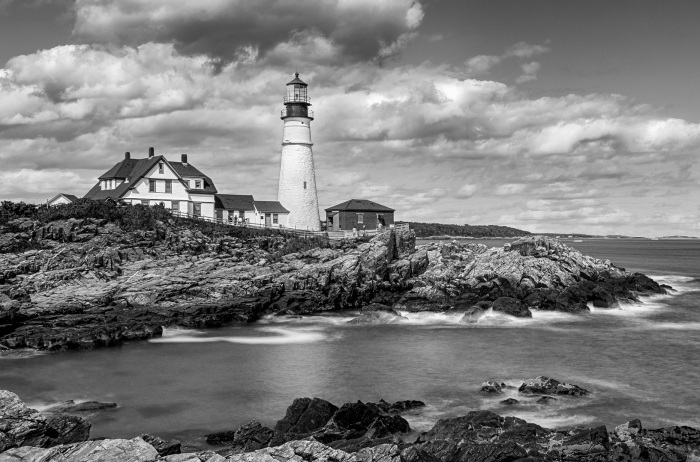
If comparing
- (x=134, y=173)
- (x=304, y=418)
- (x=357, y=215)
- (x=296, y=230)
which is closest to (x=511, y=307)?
(x=296, y=230)

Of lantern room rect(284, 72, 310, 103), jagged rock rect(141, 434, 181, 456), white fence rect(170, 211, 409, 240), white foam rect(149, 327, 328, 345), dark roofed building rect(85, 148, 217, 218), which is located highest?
lantern room rect(284, 72, 310, 103)

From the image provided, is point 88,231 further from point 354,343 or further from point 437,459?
point 437,459

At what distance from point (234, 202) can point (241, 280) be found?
17.3 m

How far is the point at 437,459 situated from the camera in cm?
1087

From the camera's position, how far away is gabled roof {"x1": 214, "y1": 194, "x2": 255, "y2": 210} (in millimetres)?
49594

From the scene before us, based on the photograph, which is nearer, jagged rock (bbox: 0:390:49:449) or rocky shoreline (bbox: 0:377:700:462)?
rocky shoreline (bbox: 0:377:700:462)

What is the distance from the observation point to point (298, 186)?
49250 mm

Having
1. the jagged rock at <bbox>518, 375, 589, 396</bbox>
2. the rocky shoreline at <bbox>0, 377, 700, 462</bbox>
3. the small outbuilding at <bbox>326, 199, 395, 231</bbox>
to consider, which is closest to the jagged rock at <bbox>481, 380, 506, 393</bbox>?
the jagged rock at <bbox>518, 375, 589, 396</bbox>

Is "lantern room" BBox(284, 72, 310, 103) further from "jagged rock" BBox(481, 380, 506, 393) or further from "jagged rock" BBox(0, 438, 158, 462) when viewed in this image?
"jagged rock" BBox(0, 438, 158, 462)

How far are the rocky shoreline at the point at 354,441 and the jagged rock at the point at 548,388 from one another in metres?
3.99

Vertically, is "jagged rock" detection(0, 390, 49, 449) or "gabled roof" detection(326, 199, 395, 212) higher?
"gabled roof" detection(326, 199, 395, 212)

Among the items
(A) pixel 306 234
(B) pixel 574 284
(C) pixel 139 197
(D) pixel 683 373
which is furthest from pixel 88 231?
(D) pixel 683 373

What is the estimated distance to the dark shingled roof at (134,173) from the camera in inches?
1773

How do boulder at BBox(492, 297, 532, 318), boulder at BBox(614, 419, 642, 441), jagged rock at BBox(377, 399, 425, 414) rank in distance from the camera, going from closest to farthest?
boulder at BBox(614, 419, 642, 441)
jagged rock at BBox(377, 399, 425, 414)
boulder at BBox(492, 297, 532, 318)
